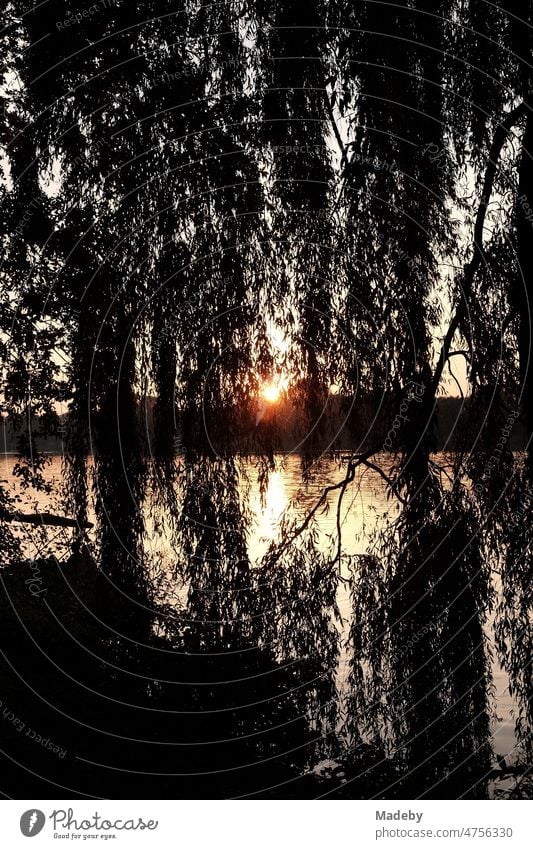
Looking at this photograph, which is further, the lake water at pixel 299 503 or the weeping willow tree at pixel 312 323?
the lake water at pixel 299 503

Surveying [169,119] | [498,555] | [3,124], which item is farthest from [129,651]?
[3,124]

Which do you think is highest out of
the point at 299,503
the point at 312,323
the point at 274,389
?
the point at 312,323

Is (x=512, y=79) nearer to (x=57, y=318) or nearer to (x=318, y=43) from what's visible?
(x=318, y=43)

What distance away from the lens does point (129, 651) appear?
9.80 m

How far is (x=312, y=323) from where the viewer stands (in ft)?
26.0

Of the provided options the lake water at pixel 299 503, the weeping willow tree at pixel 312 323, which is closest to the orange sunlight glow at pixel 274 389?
the weeping willow tree at pixel 312 323

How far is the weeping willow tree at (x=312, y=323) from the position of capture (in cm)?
727

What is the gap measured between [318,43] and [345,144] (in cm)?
101

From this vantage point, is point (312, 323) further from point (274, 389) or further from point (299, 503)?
point (299, 503)

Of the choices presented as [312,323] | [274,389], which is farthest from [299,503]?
[312,323]

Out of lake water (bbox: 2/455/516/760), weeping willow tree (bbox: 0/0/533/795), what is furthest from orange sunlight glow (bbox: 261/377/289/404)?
lake water (bbox: 2/455/516/760)

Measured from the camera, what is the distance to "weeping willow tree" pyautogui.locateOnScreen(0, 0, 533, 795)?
7.27 m

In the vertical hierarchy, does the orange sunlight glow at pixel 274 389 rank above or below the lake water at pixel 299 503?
above

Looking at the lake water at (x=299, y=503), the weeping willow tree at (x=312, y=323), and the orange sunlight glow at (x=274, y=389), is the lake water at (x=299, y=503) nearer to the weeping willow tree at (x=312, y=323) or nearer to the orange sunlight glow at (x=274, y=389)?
the weeping willow tree at (x=312, y=323)
